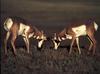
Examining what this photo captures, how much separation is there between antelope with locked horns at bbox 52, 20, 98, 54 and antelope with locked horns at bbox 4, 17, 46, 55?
0.09m

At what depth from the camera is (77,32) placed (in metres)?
2.94

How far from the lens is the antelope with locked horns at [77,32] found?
2.94 meters

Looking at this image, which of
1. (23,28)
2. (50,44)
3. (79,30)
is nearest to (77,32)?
(79,30)

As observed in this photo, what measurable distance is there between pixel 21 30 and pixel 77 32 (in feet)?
1.08

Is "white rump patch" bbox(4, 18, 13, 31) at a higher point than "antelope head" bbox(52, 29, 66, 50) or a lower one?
higher

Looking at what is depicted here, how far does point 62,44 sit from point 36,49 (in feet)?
0.51

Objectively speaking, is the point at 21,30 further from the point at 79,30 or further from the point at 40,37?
the point at 79,30

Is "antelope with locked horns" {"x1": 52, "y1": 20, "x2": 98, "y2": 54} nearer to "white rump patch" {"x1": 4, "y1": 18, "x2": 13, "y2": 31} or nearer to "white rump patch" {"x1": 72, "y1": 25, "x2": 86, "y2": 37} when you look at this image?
"white rump patch" {"x1": 72, "y1": 25, "x2": 86, "y2": 37}

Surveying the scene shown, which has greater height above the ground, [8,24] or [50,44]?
[8,24]

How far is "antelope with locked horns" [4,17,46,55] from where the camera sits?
2889 mm

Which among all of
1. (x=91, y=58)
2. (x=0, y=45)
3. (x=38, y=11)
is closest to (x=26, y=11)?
(x=38, y=11)

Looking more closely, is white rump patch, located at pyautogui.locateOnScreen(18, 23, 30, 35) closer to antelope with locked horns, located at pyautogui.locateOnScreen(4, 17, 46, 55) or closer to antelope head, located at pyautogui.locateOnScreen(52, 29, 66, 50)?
antelope with locked horns, located at pyautogui.locateOnScreen(4, 17, 46, 55)

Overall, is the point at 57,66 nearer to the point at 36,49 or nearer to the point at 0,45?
the point at 36,49

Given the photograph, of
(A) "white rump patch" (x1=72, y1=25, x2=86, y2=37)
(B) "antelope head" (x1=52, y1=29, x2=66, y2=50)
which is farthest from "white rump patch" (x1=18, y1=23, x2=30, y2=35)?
(A) "white rump patch" (x1=72, y1=25, x2=86, y2=37)
